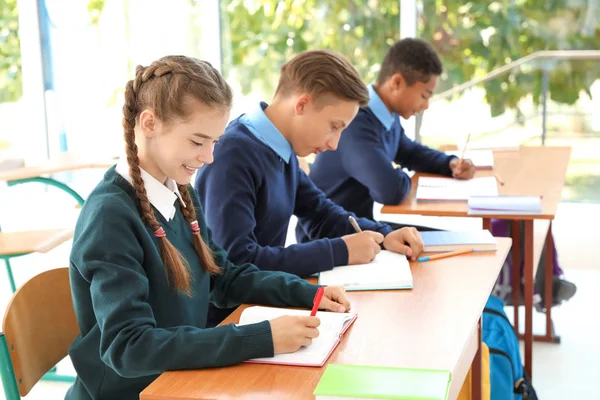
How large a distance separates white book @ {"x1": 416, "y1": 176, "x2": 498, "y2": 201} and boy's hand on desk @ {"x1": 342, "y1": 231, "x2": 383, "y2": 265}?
884 mm

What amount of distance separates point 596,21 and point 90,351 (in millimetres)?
4181

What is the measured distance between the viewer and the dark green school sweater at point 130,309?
1282 mm

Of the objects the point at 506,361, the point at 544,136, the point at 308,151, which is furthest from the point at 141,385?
the point at 544,136

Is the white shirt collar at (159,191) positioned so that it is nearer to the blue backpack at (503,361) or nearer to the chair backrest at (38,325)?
the chair backrest at (38,325)

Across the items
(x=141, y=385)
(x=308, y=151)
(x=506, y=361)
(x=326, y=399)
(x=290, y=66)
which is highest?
(x=290, y=66)

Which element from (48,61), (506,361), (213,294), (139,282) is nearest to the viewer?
(139,282)

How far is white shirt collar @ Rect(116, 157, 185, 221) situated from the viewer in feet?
4.79

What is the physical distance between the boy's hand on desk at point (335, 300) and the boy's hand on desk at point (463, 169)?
158 centimetres

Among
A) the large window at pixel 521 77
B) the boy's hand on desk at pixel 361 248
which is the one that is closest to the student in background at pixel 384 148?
the boy's hand on desk at pixel 361 248

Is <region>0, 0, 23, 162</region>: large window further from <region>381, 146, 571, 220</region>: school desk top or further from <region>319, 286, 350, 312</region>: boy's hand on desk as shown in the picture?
<region>319, 286, 350, 312</region>: boy's hand on desk

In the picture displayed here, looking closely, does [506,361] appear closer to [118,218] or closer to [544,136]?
[118,218]

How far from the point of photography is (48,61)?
571 centimetres

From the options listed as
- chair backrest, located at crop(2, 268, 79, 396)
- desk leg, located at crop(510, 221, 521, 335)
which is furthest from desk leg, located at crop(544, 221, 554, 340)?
chair backrest, located at crop(2, 268, 79, 396)

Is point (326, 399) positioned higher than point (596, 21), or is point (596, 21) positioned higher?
point (596, 21)
